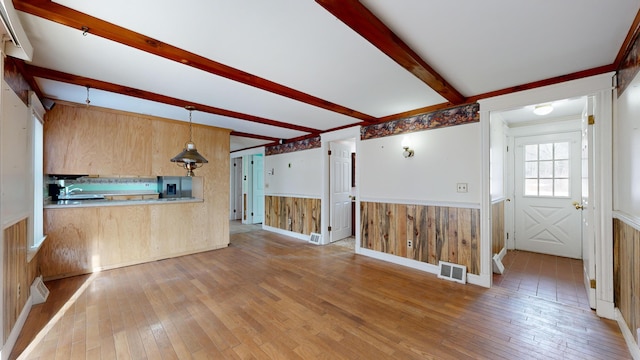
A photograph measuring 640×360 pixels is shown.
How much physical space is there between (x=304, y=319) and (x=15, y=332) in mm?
2244

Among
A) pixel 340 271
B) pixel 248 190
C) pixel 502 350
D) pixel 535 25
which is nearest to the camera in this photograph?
pixel 535 25

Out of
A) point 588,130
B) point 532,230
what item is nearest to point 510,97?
point 588,130

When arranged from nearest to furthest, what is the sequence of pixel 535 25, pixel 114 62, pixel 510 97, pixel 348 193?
pixel 535 25 < pixel 114 62 < pixel 510 97 < pixel 348 193

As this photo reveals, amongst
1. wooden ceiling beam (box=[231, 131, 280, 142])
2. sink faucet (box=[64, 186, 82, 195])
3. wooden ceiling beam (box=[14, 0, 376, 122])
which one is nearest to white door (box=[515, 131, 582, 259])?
wooden ceiling beam (box=[14, 0, 376, 122])

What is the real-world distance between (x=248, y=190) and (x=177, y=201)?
3134mm

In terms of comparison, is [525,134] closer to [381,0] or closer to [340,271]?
[340,271]

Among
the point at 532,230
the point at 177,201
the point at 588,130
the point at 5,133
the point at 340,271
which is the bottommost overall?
the point at 340,271

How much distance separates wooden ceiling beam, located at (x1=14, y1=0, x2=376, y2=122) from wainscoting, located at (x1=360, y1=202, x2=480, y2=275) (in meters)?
2.35

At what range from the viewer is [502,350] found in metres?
1.80

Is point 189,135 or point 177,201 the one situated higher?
point 189,135

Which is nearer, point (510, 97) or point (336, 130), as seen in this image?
point (510, 97)

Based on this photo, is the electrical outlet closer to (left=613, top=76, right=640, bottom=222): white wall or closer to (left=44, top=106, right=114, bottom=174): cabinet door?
(left=613, top=76, right=640, bottom=222): white wall

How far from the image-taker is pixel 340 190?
5176 millimetres

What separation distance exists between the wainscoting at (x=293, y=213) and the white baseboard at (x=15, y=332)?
12.6 feet
